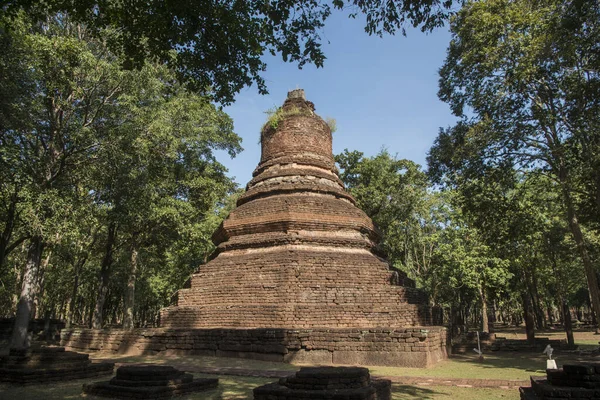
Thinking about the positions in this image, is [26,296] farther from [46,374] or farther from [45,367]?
[46,374]

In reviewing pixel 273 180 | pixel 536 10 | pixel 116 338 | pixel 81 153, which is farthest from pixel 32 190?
pixel 536 10

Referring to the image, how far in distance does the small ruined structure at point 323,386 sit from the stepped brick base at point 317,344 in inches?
189

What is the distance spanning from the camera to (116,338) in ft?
46.1

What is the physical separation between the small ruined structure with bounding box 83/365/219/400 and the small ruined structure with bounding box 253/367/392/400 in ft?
6.32

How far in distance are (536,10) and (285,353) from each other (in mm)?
12452

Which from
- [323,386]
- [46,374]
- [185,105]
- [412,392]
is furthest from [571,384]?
[185,105]

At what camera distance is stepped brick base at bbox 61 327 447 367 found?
10273 millimetres

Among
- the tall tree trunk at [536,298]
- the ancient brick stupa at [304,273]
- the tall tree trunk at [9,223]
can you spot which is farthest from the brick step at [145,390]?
the tall tree trunk at [536,298]

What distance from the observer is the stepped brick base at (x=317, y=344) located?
33.7 feet

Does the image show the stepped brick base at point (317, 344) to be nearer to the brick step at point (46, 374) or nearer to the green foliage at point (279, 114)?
the brick step at point (46, 374)

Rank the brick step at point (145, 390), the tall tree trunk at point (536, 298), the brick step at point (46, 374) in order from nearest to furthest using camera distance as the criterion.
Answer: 1. the brick step at point (145, 390)
2. the brick step at point (46, 374)
3. the tall tree trunk at point (536, 298)

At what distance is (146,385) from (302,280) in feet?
21.5

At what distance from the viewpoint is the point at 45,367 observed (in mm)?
8570

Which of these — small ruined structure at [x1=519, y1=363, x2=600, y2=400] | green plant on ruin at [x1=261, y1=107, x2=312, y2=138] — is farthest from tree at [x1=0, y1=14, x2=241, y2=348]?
small ruined structure at [x1=519, y1=363, x2=600, y2=400]
